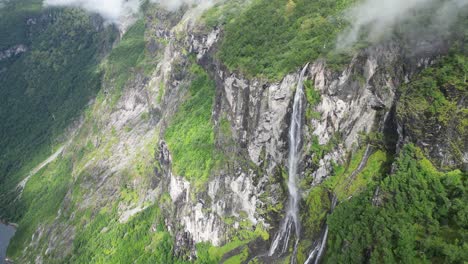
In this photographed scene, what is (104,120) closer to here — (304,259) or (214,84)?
(214,84)

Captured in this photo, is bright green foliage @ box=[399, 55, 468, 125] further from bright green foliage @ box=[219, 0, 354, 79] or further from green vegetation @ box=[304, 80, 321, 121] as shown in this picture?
bright green foliage @ box=[219, 0, 354, 79]

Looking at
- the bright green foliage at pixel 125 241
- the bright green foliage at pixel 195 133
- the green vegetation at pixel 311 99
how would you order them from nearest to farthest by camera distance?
the green vegetation at pixel 311 99 < the bright green foliage at pixel 195 133 < the bright green foliage at pixel 125 241

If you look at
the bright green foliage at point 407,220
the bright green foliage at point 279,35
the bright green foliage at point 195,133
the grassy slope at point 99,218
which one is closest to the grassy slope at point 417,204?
the bright green foliage at point 407,220

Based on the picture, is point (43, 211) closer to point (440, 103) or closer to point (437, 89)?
point (437, 89)

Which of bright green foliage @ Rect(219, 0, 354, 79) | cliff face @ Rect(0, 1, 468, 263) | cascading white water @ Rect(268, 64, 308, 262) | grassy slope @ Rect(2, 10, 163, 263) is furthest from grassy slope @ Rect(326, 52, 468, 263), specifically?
grassy slope @ Rect(2, 10, 163, 263)

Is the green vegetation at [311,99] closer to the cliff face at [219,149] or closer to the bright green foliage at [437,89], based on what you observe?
the cliff face at [219,149]

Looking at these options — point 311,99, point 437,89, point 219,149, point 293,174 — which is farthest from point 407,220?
point 219,149
